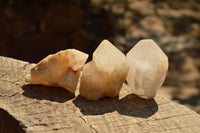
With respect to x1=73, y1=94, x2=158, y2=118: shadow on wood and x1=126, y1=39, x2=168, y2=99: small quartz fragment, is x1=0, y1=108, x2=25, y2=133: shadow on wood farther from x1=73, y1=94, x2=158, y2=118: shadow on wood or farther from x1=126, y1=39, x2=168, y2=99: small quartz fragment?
x1=126, y1=39, x2=168, y2=99: small quartz fragment

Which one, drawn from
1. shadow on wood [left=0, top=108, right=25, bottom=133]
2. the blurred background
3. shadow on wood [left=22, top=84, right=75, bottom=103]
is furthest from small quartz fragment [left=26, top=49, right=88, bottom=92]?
the blurred background

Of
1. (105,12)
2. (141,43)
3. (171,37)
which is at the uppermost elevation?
(141,43)

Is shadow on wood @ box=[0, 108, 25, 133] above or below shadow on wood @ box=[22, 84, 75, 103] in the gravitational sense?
below

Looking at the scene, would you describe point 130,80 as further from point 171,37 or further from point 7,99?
point 171,37

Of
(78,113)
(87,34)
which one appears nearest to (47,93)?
(78,113)

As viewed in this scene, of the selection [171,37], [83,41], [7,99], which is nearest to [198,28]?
[171,37]
